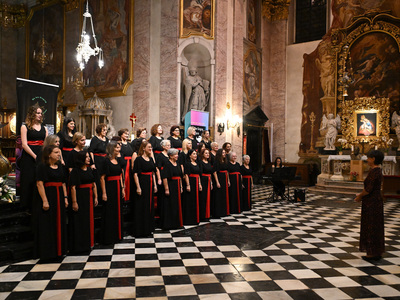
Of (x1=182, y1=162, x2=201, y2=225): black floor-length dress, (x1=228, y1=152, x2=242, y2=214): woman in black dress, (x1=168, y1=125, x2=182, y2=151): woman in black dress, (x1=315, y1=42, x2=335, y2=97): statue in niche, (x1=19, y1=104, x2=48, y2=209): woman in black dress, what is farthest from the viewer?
(x1=315, y1=42, x2=335, y2=97): statue in niche

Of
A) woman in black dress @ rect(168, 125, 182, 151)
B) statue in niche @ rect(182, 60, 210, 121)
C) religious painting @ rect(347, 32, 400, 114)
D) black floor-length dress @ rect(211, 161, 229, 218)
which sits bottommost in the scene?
black floor-length dress @ rect(211, 161, 229, 218)

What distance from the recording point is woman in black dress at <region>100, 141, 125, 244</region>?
5.94 meters

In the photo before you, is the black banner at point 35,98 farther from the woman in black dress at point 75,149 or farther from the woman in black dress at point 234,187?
the woman in black dress at point 234,187

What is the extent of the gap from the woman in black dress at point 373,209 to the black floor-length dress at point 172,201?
11.3ft

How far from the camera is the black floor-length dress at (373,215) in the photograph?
527 centimetres

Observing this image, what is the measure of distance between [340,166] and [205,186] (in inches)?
340

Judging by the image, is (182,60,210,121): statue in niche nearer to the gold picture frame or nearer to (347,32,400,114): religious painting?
the gold picture frame

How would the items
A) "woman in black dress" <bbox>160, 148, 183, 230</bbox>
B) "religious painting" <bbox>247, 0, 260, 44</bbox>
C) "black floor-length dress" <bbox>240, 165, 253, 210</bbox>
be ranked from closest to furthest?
"woman in black dress" <bbox>160, 148, 183, 230</bbox> → "black floor-length dress" <bbox>240, 165, 253, 210</bbox> → "religious painting" <bbox>247, 0, 260, 44</bbox>

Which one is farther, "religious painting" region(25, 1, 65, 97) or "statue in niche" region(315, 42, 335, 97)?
"religious painting" region(25, 1, 65, 97)

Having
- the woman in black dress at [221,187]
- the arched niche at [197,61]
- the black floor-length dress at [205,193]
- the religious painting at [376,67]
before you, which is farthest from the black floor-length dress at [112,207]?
the religious painting at [376,67]

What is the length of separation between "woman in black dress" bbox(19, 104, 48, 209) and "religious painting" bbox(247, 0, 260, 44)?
13.7 m

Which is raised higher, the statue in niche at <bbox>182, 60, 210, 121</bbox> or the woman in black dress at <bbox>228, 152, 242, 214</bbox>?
the statue in niche at <bbox>182, 60, 210, 121</bbox>

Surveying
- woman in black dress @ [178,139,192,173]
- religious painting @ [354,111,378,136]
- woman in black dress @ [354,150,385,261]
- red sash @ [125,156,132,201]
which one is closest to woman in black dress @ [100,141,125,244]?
red sash @ [125,156,132,201]

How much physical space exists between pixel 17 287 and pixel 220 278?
247cm
